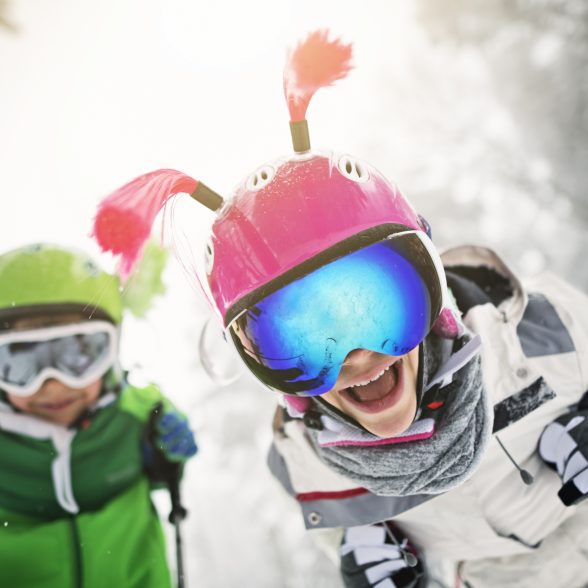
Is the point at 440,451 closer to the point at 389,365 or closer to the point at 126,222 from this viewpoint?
the point at 389,365

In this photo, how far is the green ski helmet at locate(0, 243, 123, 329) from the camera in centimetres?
182

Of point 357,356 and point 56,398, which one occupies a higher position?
point 357,356

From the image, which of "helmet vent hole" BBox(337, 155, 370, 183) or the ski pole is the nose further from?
the ski pole

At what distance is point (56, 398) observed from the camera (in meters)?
1.87

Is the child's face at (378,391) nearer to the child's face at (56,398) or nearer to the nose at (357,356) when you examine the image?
the nose at (357,356)

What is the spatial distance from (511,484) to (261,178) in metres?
1.26

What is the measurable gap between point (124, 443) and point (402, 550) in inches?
45.8

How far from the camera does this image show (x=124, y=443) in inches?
80.5

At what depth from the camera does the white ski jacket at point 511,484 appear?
1.57 meters

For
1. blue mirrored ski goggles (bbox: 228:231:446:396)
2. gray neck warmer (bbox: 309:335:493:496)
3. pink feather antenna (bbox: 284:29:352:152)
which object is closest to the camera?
blue mirrored ski goggles (bbox: 228:231:446:396)

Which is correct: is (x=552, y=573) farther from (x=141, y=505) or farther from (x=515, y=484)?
(x=141, y=505)

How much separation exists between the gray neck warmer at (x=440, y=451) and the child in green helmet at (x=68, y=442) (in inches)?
36.0

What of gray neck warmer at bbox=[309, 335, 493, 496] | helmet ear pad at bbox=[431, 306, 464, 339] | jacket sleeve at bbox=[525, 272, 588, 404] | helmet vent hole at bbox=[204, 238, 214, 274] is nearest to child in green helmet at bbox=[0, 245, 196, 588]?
helmet vent hole at bbox=[204, 238, 214, 274]

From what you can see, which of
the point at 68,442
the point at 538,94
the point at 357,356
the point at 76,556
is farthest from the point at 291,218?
the point at 538,94
